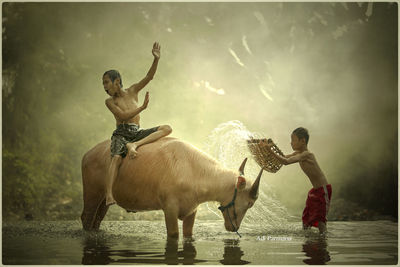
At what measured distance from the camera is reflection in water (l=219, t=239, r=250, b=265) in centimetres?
362

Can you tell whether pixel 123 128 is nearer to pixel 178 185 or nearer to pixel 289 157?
pixel 178 185

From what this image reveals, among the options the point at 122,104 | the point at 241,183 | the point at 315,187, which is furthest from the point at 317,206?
the point at 122,104

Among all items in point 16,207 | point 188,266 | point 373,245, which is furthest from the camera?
point 16,207

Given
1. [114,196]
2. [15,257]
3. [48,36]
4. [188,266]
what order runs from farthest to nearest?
[48,36] → [114,196] → [15,257] → [188,266]

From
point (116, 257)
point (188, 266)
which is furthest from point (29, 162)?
point (188, 266)

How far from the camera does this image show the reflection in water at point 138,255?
11.9 ft

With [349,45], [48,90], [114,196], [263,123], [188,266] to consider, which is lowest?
[188,266]

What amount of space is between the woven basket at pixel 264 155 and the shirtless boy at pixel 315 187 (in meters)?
0.24

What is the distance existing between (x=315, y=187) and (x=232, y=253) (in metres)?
1.91

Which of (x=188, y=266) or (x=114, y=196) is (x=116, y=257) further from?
(x=114, y=196)

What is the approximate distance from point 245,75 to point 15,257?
6.54 m

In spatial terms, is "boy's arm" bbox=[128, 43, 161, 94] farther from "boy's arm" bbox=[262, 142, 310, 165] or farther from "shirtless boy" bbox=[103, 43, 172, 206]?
"boy's arm" bbox=[262, 142, 310, 165]

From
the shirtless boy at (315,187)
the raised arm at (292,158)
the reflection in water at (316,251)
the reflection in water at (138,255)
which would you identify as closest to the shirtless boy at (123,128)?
the reflection in water at (138,255)

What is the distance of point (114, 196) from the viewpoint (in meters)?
5.01
